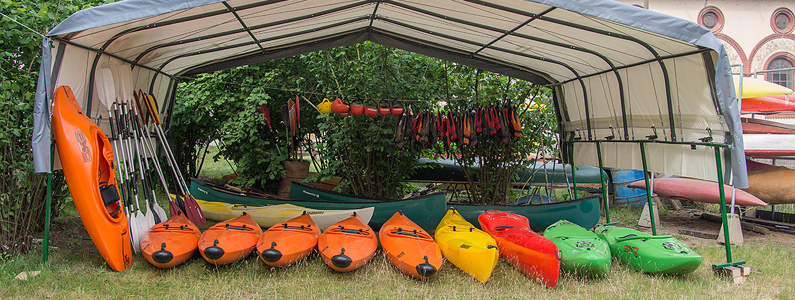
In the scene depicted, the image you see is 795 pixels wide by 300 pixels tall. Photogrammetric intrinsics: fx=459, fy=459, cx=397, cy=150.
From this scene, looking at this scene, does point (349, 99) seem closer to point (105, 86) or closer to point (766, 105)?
point (105, 86)

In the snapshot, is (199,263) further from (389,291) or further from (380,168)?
(380,168)

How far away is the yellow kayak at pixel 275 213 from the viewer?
5977 mm

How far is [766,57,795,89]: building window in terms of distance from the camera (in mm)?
19234

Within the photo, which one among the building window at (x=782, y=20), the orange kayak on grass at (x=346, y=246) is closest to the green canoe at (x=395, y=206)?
the orange kayak on grass at (x=346, y=246)

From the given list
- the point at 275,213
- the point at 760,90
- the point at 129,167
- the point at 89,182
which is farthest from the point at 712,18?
the point at 89,182

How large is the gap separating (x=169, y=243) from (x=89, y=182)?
2.89 ft

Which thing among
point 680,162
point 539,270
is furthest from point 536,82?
point 539,270

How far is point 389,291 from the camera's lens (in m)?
3.98

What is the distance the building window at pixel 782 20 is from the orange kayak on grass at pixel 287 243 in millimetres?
22432

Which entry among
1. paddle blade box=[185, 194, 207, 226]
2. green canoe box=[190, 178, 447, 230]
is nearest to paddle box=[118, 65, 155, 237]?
paddle blade box=[185, 194, 207, 226]

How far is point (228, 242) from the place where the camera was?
4.43 meters

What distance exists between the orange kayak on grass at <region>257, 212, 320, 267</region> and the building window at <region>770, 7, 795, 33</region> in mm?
22432

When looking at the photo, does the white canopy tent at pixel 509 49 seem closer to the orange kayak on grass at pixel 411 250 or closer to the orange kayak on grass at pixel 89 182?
the orange kayak on grass at pixel 89 182

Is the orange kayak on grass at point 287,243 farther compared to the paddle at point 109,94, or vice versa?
the paddle at point 109,94
